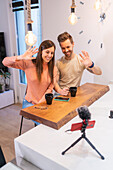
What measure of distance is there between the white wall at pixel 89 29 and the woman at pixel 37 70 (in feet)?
2.99

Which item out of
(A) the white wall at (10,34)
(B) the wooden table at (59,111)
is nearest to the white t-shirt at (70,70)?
(B) the wooden table at (59,111)

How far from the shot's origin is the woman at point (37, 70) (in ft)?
5.22

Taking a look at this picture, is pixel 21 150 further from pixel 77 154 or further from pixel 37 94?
pixel 37 94

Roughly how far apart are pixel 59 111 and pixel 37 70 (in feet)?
2.12

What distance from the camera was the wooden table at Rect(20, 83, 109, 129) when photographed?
3.37ft

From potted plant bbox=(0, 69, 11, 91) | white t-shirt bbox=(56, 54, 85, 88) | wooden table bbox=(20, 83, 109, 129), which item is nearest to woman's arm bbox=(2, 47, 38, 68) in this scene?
white t-shirt bbox=(56, 54, 85, 88)

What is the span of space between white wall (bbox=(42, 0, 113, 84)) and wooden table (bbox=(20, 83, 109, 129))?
0.90m

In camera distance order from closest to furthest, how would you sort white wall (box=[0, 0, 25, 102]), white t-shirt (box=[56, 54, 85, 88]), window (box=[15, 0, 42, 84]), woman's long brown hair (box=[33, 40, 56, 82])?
woman's long brown hair (box=[33, 40, 56, 82]) < white t-shirt (box=[56, 54, 85, 88]) < window (box=[15, 0, 42, 84]) < white wall (box=[0, 0, 25, 102])

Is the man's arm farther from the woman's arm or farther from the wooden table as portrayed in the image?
the woman's arm

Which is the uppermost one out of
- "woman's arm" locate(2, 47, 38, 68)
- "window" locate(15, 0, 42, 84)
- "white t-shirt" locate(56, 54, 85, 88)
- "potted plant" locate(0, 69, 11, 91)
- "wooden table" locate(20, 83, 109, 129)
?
"window" locate(15, 0, 42, 84)

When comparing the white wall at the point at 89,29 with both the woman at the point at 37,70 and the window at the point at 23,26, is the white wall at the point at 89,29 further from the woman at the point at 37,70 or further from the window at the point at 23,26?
the woman at the point at 37,70

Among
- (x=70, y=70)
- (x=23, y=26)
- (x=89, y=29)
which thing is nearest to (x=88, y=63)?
(x=70, y=70)

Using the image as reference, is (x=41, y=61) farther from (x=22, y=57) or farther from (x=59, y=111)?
(x=59, y=111)

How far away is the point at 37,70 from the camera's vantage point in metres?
1.64
